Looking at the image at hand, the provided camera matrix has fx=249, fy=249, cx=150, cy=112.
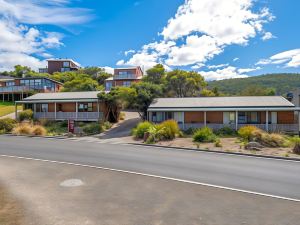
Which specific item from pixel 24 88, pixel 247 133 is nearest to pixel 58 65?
pixel 24 88

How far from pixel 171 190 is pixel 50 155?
31.0 feet

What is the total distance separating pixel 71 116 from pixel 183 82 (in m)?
22.0

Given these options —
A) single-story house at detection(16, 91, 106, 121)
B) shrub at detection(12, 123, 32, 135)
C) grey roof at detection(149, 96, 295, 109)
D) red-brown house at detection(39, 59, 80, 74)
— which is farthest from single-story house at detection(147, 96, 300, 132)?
red-brown house at detection(39, 59, 80, 74)

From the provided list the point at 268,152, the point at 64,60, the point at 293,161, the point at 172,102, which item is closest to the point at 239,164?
the point at 293,161

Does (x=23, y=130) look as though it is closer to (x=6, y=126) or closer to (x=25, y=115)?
(x=6, y=126)

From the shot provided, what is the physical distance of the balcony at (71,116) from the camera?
3384 cm

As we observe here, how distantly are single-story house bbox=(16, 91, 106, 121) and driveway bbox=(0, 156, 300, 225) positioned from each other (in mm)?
23808

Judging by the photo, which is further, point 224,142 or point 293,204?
point 224,142

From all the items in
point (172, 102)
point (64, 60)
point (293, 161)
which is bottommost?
point (293, 161)

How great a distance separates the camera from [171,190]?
8.66 metres

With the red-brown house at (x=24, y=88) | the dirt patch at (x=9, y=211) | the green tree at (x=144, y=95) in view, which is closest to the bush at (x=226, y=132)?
the green tree at (x=144, y=95)

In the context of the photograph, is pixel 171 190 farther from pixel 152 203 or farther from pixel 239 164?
pixel 239 164

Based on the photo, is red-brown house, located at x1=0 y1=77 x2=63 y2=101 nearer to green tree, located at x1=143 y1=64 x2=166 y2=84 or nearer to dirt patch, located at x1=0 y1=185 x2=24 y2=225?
green tree, located at x1=143 y1=64 x2=166 y2=84

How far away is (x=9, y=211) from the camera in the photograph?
21.7 feet
